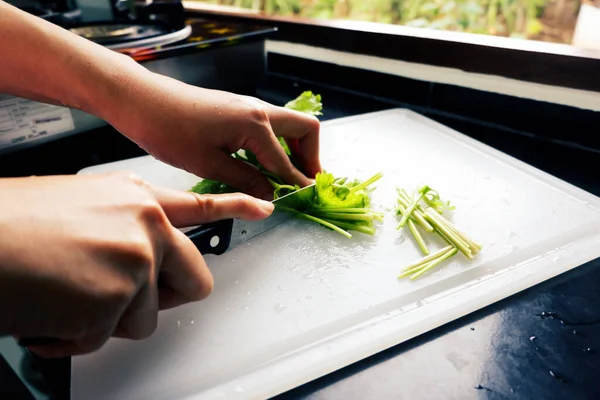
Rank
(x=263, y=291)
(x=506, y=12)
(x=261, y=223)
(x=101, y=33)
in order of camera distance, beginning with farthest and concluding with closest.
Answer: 1. (x=506, y=12)
2. (x=101, y=33)
3. (x=261, y=223)
4. (x=263, y=291)

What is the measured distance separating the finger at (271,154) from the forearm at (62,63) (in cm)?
26

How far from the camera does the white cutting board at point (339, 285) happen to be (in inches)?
27.0

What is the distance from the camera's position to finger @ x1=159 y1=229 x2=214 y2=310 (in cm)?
58

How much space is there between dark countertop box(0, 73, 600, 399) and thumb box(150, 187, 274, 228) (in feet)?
0.94

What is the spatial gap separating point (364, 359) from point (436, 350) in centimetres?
12

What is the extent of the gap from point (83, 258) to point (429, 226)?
71cm

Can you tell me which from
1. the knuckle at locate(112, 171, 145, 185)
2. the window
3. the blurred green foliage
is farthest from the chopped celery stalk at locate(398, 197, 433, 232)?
the blurred green foliage

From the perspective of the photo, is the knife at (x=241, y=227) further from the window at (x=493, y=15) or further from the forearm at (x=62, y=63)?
the window at (x=493, y=15)

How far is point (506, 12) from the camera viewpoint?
1.81m

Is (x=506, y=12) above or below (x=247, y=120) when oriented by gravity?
above

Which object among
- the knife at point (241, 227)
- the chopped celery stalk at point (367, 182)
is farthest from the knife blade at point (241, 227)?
the chopped celery stalk at point (367, 182)

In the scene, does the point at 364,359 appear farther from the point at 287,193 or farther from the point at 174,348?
the point at 287,193

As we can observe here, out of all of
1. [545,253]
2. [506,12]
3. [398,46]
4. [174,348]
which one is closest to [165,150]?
[174,348]

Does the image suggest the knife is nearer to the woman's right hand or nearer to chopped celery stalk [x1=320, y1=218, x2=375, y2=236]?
chopped celery stalk [x1=320, y1=218, x2=375, y2=236]
